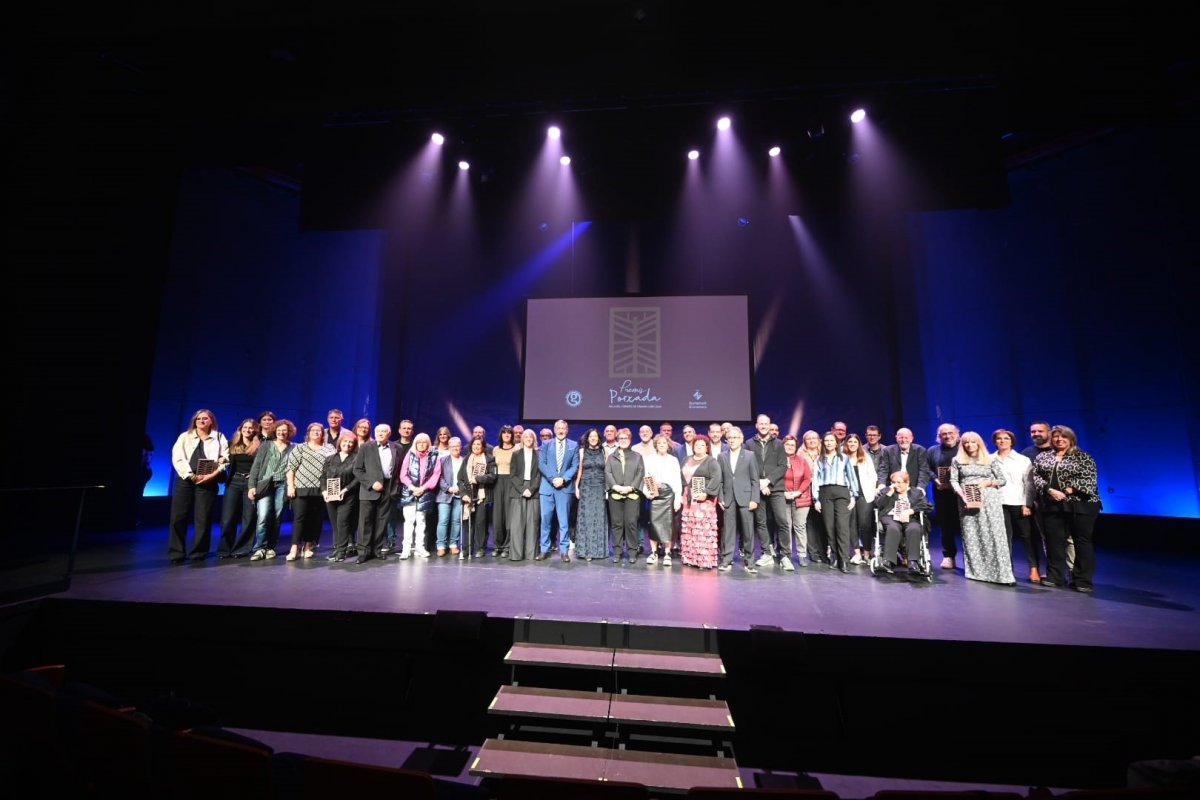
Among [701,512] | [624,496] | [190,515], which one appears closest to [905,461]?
[701,512]

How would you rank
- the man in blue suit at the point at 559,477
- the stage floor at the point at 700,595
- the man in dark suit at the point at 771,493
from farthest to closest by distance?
the man in blue suit at the point at 559,477, the man in dark suit at the point at 771,493, the stage floor at the point at 700,595

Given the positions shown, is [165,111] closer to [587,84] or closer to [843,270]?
[587,84]

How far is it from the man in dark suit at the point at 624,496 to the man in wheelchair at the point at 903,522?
240cm

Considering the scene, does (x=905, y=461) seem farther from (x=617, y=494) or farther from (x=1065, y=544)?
(x=617, y=494)

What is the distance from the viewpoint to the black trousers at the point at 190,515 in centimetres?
465

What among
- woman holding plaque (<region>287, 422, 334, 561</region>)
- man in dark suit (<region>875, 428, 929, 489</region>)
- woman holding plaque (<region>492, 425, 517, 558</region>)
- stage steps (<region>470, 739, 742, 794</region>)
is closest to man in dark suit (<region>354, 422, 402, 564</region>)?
woman holding plaque (<region>287, 422, 334, 561</region>)

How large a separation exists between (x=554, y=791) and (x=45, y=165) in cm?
817

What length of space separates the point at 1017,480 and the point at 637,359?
16.5ft

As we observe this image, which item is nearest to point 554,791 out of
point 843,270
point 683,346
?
point 683,346

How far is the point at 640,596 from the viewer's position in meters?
3.65

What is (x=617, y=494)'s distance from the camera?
525 cm

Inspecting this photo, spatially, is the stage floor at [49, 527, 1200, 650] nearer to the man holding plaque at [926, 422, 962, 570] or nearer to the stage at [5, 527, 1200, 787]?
the stage at [5, 527, 1200, 787]

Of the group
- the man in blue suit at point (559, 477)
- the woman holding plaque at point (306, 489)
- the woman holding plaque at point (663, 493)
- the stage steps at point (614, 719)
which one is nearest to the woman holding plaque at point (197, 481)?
the woman holding plaque at point (306, 489)

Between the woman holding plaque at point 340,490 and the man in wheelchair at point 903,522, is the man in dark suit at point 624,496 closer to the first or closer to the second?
the man in wheelchair at point 903,522
